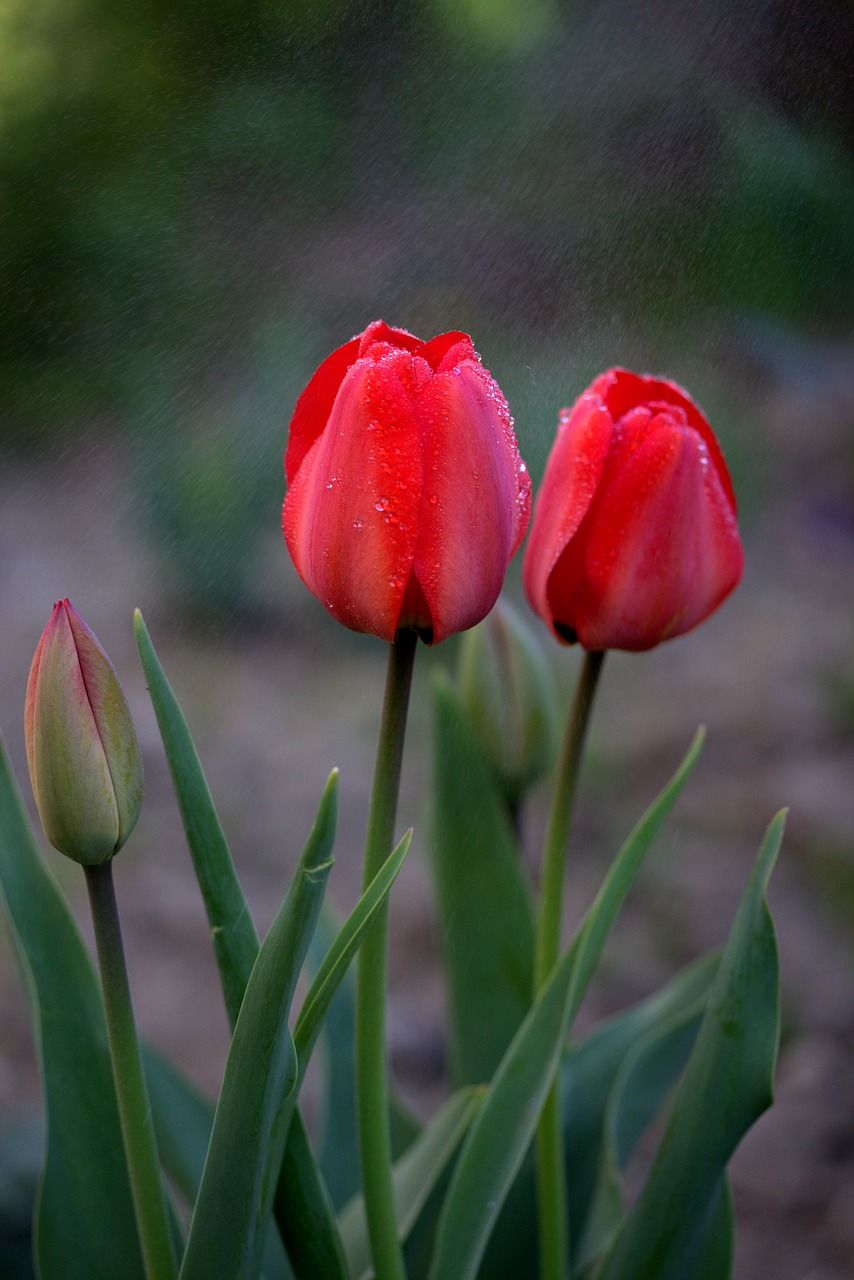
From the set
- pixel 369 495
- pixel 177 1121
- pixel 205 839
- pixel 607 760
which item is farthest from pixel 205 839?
pixel 607 760

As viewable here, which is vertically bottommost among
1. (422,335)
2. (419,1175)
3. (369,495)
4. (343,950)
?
(419,1175)

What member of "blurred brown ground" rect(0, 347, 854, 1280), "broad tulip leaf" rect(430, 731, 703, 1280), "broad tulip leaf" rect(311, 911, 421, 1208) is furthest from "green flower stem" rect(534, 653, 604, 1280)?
"blurred brown ground" rect(0, 347, 854, 1280)

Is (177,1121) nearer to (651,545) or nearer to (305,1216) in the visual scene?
(305,1216)

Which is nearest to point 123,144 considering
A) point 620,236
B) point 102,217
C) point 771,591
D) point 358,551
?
point 102,217

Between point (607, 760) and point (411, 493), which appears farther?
point (607, 760)

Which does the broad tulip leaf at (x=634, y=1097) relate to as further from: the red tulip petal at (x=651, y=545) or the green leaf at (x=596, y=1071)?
the red tulip petal at (x=651, y=545)

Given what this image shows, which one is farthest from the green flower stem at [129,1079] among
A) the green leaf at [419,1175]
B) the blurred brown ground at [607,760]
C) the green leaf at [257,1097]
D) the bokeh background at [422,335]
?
the blurred brown ground at [607,760]

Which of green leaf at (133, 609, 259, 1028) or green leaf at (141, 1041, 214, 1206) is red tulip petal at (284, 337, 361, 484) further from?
green leaf at (141, 1041, 214, 1206)

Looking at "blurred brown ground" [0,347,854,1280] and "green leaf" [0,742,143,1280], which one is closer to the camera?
"green leaf" [0,742,143,1280]
